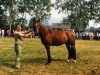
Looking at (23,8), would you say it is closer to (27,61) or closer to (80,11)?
(80,11)

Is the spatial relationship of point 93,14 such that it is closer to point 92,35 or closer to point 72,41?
point 92,35

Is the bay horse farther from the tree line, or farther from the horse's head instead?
the tree line

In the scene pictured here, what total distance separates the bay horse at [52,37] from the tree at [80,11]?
7715cm

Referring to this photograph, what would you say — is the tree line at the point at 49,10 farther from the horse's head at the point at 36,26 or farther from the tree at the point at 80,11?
the horse's head at the point at 36,26

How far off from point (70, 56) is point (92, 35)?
56.3 m

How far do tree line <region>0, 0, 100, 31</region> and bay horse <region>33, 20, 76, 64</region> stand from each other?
7356cm

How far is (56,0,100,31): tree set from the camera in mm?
100875

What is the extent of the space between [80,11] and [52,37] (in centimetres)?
8061

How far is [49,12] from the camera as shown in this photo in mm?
102812

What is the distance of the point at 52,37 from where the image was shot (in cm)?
2258

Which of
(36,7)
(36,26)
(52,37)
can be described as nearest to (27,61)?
(52,37)

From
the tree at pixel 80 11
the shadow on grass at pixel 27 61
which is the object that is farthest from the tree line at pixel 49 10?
the shadow on grass at pixel 27 61

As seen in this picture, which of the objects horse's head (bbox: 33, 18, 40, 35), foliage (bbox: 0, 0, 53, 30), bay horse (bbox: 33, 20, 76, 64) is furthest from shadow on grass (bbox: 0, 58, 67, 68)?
foliage (bbox: 0, 0, 53, 30)

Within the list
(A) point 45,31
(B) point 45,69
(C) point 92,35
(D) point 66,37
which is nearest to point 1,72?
(B) point 45,69
